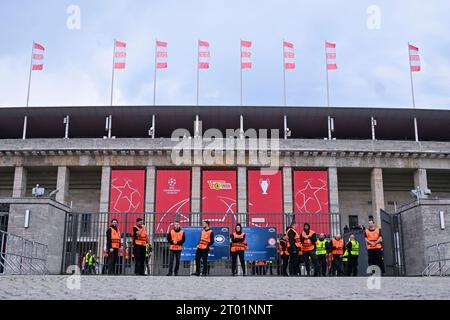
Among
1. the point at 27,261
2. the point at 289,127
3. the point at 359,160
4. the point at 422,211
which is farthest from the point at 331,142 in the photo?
the point at 27,261

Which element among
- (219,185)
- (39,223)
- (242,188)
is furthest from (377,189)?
(39,223)

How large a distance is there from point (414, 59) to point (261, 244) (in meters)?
28.1

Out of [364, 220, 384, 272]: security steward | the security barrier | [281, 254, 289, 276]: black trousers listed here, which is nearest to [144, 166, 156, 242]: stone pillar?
[281, 254, 289, 276]: black trousers

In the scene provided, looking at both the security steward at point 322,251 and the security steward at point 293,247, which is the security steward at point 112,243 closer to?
the security steward at point 293,247

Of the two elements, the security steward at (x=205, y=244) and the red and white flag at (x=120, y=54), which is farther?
the red and white flag at (x=120, y=54)

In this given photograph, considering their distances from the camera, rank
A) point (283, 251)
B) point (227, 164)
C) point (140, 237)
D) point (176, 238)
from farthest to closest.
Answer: point (227, 164) < point (283, 251) < point (176, 238) < point (140, 237)

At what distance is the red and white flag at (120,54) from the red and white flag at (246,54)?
896 centimetres

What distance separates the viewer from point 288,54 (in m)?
40.1

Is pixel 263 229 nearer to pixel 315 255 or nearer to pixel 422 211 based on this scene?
pixel 315 255

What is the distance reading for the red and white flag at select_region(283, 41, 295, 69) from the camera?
3981 centimetres

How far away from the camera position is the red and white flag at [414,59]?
1581 inches

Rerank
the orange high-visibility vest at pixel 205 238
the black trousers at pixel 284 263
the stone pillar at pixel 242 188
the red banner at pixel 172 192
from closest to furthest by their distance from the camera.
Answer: the orange high-visibility vest at pixel 205 238 < the black trousers at pixel 284 263 < the red banner at pixel 172 192 < the stone pillar at pixel 242 188

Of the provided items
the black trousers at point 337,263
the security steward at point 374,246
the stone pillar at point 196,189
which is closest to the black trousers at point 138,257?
the black trousers at point 337,263

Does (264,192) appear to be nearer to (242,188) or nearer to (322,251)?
(242,188)
